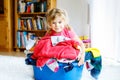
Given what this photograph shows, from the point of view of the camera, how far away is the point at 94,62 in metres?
1.71

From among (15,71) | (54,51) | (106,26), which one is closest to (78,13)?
(106,26)

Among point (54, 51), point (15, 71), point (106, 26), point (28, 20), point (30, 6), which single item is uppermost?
point (30, 6)

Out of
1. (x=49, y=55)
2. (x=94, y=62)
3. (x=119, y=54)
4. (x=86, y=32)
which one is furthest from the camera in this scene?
(x=86, y=32)

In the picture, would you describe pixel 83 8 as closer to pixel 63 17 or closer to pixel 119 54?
pixel 119 54

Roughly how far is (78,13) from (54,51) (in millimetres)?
2027

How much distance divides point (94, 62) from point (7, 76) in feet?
2.51

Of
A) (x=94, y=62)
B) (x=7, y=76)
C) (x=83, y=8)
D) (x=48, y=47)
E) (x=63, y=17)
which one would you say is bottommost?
(x=7, y=76)

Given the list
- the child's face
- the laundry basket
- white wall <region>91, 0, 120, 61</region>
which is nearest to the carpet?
the laundry basket

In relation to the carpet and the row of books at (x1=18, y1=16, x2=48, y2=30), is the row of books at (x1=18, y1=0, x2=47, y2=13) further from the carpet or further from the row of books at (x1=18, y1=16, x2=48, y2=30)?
the carpet

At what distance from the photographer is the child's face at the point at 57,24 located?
1719mm

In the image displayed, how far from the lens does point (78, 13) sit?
3529 mm

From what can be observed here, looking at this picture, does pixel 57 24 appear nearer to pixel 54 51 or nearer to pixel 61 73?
pixel 54 51

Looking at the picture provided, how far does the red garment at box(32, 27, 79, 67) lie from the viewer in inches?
62.2

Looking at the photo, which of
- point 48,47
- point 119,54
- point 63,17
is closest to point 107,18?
point 119,54
